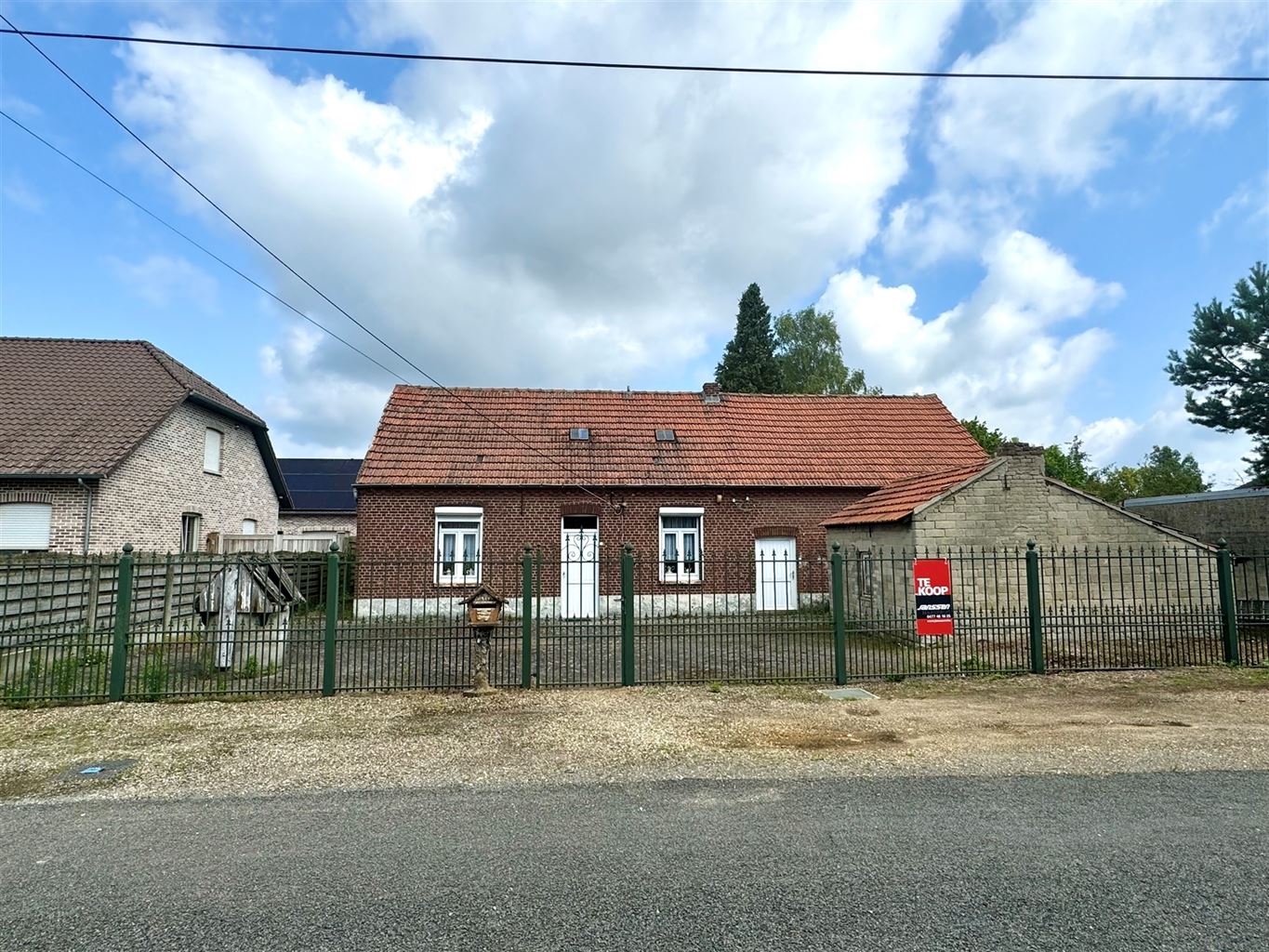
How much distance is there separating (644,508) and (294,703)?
10.7m

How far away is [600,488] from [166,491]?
35.9 ft

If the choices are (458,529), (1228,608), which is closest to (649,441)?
(458,529)

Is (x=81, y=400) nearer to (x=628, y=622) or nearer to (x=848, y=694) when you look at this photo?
(x=628, y=622)

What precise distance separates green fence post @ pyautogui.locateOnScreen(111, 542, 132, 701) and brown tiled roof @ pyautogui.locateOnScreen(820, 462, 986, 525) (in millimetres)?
12153

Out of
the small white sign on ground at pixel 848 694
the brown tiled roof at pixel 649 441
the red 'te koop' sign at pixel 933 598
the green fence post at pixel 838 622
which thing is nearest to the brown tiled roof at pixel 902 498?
the brown tiled roof at pixel 649 441

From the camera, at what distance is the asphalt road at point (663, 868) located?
3.36 metres

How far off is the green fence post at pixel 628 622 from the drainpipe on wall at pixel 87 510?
42.1ft

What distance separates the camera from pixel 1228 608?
33.8 ft

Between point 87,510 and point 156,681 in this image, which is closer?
point 156,681

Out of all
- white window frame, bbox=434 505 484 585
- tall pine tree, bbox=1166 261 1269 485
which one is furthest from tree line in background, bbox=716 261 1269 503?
white window frame, bbox=434 505 484 585

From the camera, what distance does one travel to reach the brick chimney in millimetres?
13172

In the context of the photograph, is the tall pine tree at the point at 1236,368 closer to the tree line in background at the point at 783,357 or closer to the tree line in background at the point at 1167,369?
the tree line in background at the point at 1167,369

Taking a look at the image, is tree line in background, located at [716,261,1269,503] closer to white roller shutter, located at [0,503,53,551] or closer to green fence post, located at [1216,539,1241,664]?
green fence post, located at [1216,539,1241,664]

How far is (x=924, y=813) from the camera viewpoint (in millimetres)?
A: 4859
